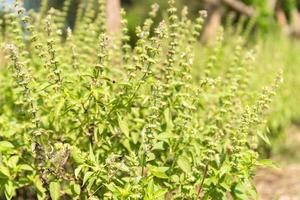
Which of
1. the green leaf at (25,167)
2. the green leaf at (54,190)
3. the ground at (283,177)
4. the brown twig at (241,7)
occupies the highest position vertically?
the brown twig at (241,7)

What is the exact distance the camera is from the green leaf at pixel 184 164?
130 inches

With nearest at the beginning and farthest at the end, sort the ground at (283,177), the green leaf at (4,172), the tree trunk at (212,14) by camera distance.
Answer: the green leaf at (4,172) → the ground at (283,177) → the tree trunk at (212,14)

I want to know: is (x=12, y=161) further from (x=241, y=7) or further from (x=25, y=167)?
(x=241, y=7)

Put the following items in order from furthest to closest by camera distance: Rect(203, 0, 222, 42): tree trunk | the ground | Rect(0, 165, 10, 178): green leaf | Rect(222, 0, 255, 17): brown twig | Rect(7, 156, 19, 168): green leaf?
1. Rect(222, 0, 255, 17): brown twig
2. Rect(203, 0, 222, 42): tree trunk
3. the ground
4. Rect(7, 156, 19, 168): green leaf
5. Rect(0, 165, 10, 178): green leaf

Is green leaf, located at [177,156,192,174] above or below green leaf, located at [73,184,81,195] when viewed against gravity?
above

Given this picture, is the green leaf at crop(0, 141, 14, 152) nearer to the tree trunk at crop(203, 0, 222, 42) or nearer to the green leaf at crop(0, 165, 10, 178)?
the green leaf at crop(0, 165, 10, 178)

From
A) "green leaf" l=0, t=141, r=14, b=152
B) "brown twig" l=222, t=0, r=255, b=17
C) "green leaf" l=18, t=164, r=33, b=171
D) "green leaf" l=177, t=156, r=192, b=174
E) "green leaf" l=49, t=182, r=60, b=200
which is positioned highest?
"brown twig" l=222, t=0, r=255, b=17

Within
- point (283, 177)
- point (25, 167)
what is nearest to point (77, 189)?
point (25, 167)

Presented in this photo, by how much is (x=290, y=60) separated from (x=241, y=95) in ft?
16.9

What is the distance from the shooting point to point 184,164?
3.35 m

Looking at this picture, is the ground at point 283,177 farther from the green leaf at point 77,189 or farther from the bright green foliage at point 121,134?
the green leaf at point 77,189

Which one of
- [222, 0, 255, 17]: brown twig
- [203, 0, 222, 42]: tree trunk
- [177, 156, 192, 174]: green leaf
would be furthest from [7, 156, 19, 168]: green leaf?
[222, 0, 255, 17]: brown twig

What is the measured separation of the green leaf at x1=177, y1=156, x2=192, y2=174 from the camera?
3.31 metres

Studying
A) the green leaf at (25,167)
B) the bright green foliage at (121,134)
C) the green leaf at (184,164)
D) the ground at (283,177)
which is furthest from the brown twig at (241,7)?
the green leaf at (25,167)
